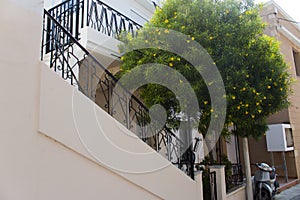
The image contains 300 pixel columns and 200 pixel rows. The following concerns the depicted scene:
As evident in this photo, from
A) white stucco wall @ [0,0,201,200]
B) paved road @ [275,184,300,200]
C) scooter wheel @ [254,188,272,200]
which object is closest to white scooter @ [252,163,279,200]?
scooter wheel @ [254,188,272,200]

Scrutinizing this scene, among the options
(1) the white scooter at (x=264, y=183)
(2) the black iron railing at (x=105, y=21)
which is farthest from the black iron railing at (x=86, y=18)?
(1) the white scooter at (x=264, y=183)

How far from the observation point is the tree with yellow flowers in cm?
445

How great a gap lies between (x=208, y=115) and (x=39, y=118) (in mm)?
2921

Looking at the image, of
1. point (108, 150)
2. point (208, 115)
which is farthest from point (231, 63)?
point (108, 150)

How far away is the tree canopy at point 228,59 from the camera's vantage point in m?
4.45

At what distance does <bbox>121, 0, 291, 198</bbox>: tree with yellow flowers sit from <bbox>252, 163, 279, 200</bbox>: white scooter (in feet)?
5.65

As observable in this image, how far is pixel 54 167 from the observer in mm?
2646

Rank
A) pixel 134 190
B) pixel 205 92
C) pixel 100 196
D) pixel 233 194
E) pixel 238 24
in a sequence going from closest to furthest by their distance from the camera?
pixel 100 196
pixel 134 190
pixel 205 92
pixel 238 24
pixel 233 194

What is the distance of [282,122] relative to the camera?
8695mm

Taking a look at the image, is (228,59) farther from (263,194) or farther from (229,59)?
(263,194)

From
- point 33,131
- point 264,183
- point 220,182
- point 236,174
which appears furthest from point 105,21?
point 264,183

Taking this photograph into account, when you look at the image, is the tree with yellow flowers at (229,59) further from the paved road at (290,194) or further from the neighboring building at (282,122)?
the neighboring building at (282,122)

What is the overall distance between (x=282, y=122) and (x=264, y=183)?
3.52 meters

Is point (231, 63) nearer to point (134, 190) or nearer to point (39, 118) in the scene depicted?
point (134, 190)
